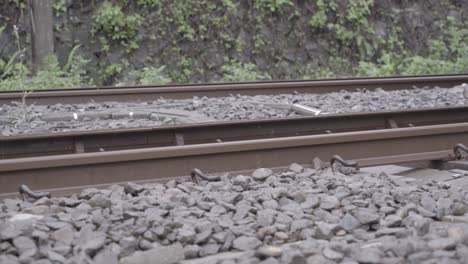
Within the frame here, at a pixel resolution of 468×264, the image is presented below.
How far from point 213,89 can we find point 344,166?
474cm

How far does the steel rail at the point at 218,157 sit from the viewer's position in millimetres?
4918

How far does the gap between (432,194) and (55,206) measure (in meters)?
2.54

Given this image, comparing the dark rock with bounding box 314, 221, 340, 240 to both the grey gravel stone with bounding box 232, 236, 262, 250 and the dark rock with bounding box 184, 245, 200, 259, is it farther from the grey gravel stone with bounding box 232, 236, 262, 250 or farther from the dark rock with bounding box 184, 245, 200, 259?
the dark rock with bounding box 184, 245, 200, 259

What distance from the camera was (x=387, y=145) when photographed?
6043 millimetres

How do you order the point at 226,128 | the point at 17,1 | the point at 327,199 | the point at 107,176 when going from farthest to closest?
the point at 17,1 → the point at 226,128 → the point at 107,176 → the point at 327,199

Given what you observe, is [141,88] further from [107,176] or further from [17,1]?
[17,1]

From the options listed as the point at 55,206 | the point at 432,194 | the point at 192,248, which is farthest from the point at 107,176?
the point at 432,194

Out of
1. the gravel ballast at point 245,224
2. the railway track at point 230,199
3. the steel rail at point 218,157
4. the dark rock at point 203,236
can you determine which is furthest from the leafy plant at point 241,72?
the dark rock at point 203,236

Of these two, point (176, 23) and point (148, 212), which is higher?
point (176, 23)

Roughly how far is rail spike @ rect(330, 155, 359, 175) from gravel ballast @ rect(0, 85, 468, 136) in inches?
91.7

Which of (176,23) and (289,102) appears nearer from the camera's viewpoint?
(289,102)

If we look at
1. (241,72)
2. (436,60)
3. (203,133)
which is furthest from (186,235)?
(436,60)

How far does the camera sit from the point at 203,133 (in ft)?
20.9

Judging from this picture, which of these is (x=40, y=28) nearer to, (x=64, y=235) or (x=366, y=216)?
(x=64, y=235)
